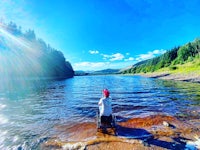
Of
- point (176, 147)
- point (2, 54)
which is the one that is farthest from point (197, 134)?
point (2, 54)

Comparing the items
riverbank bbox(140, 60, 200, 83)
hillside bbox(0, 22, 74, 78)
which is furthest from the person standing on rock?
hillside bbox(0, 22, 74, 78)

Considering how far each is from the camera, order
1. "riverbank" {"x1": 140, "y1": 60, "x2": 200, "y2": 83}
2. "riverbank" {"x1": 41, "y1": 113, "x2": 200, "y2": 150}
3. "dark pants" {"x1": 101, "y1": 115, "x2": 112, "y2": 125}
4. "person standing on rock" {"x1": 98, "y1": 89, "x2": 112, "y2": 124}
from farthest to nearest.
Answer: "riverbank" {"x1": 140, "y1": 60, "x2": 200, "y2": 83}, "dark pants" {"x1": 101, "y1": 115, "x2": 112, "y2": 125}, "person standing on rock" {"x1": 98, "y1": 89, "x2": 112, "y2": 124}, "riverbank" {"x1": 41, "y1": 113, "x2": 200, "y2": 150}

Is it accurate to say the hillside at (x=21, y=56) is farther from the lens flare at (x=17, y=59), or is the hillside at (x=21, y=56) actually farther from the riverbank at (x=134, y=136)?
the riverbank at (x=134, y=136)

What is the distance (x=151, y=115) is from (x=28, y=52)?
430 feet

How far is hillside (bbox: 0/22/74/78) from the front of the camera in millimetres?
100994

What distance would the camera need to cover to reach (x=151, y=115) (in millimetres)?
15617

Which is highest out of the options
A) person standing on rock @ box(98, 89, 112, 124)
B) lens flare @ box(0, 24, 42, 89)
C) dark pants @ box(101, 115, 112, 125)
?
lens flare @ box(0, 24, 42, 89)

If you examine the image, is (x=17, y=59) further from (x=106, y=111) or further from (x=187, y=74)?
(x=106, y=111)

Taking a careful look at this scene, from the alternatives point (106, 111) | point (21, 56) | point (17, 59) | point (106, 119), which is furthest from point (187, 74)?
point (21, 56)

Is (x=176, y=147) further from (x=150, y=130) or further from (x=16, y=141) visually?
(x=16, y=141)

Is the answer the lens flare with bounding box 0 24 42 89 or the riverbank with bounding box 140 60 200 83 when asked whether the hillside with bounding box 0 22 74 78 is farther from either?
the riverbank with bounding box 140 60 200 83

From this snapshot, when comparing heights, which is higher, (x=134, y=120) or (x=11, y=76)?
(x=11, y=76)

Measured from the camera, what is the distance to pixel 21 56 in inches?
4683

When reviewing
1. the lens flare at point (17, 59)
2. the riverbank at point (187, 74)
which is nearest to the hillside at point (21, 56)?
the lens flare at point (17, 59)
